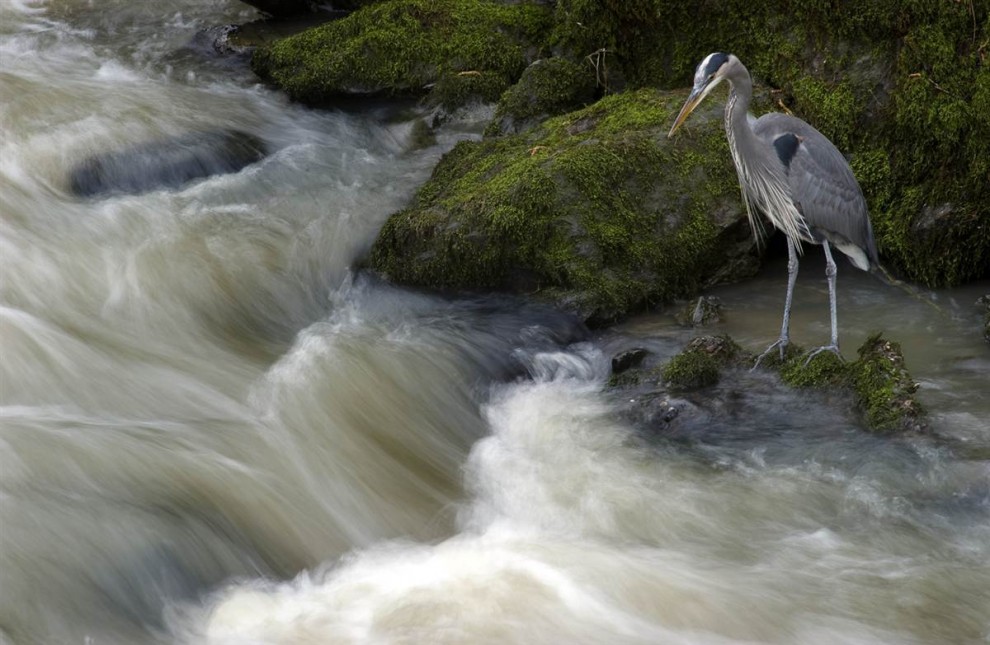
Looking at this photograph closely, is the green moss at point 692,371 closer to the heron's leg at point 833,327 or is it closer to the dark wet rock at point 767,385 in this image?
the dark wet rock at point 767,385

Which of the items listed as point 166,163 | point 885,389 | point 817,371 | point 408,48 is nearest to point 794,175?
point 817,371

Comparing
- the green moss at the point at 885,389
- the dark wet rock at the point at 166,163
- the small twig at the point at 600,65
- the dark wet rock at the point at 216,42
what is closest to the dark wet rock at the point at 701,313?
the green moss at the point at 885,389

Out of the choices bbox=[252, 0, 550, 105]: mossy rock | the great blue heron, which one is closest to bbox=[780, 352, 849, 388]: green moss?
the great blue heron

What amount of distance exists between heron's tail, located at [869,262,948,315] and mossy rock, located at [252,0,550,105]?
3025 millimetres

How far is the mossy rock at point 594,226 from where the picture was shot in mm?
5828

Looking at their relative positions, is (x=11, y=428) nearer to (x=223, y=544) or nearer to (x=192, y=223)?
(x=223, y=544)

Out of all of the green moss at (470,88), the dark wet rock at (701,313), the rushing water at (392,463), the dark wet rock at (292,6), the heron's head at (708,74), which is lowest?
the rushing water at (392,463)

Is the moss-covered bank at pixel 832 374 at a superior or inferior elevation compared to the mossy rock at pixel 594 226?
inferior

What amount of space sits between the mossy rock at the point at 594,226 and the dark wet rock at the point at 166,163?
1692 mm

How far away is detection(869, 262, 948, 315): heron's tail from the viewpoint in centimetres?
582

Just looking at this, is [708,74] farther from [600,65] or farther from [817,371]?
[600,65]

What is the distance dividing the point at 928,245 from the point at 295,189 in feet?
12.5

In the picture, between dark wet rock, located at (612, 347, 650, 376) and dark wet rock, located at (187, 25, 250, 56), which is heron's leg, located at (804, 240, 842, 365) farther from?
dark wet rock, located at (187, 25, 250, 56)

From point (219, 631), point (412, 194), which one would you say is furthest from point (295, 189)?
point (219, 631)
